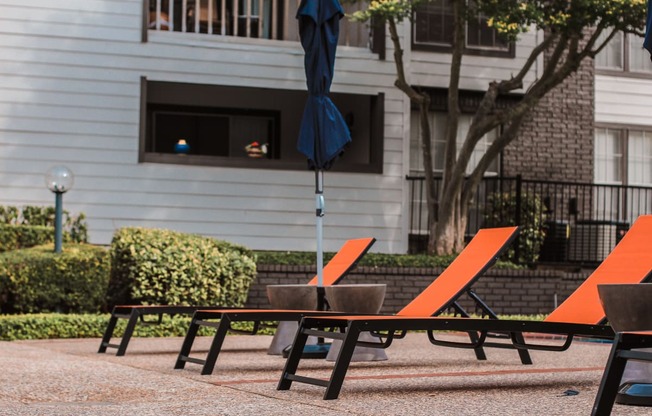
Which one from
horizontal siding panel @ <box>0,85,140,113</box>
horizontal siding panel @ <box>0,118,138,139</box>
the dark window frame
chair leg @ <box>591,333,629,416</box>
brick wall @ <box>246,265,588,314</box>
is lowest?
brick wall @ <box>246,265,588,314</box>

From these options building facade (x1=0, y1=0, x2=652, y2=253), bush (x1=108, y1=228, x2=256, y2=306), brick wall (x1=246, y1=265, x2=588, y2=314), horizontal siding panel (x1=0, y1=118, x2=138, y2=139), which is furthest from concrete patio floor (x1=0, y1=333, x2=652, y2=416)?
horizontal siding panel (x1=0, y1=118, x2=138, y2=139)

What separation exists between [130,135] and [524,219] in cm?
670

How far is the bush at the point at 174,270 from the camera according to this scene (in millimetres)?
13469

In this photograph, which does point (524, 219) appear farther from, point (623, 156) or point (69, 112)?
point (69, 112)

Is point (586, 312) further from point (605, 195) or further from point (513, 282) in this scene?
point (605, 195)

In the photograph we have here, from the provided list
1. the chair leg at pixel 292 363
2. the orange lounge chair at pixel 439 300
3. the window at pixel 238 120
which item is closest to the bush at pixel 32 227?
the window at pixel 238 120

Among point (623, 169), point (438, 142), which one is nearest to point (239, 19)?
point (438, 142)

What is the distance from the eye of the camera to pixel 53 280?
1314 cm

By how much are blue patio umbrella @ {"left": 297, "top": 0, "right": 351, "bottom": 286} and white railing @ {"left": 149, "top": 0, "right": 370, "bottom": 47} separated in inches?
342

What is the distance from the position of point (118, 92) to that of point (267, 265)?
416 centimetres

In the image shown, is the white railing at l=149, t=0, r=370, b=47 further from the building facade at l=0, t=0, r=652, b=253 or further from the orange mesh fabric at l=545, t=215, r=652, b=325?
the orange mesh fabric at l=545, t=215, r=652, b=325

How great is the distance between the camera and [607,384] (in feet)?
15.9

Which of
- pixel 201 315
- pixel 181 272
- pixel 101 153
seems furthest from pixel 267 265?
pixel 201 315

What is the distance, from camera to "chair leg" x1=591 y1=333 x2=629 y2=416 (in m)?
4.82
